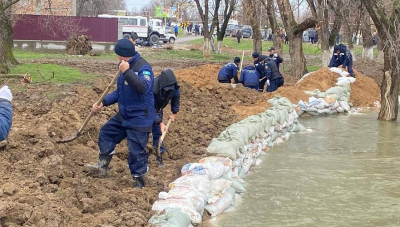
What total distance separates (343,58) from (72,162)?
11.9m

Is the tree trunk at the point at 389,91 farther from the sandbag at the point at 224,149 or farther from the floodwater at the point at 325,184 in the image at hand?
the sandbag at the point at 224,149

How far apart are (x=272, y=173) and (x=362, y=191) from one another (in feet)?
4.34

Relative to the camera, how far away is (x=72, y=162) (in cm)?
605

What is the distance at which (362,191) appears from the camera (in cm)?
689

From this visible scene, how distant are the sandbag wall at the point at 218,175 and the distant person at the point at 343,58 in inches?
261

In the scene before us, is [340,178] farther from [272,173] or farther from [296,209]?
[296,209]

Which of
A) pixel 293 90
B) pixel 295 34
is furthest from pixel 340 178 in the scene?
pixel 295 34

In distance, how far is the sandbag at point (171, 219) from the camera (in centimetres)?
447

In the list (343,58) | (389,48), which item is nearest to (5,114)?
(389,48)

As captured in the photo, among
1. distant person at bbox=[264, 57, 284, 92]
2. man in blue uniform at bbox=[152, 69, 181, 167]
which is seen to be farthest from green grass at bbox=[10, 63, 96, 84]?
man in blue uniform at bbox=[152, 69, 181, 167]

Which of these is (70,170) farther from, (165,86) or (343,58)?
(343,58)

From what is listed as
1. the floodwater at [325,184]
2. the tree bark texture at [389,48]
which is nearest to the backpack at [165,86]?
the floodwater at [325,184]

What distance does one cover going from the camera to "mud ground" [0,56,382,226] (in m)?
4.39

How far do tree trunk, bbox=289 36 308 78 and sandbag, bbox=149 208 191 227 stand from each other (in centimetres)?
1401
